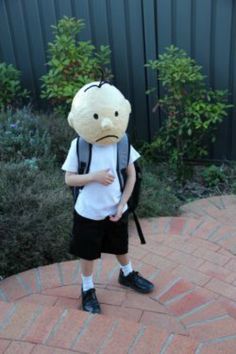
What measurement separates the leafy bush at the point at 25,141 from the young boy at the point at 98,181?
1.51 metres

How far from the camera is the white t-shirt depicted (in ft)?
7.35

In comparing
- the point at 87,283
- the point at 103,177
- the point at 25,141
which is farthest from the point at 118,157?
the point at 25,141

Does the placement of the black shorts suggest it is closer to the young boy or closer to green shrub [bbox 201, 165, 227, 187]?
the young boy

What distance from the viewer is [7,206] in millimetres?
3168

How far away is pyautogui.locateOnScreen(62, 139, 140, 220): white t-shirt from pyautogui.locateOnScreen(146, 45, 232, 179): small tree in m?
2.26

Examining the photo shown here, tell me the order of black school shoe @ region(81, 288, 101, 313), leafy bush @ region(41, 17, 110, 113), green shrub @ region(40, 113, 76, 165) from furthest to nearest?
leafy bush @ region(41, 17, 110, 113) < green shrub @ region(40, 113, 76, 165) < black school shoe @ region(81, 288, 101, 313)

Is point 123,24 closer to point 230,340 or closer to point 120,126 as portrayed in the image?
point 120,126

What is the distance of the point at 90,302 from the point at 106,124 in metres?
1.08

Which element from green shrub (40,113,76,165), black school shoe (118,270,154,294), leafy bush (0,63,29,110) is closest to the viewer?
black school shoe (118,270,154,294)

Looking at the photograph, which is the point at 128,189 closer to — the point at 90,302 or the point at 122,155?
the point at 122,155

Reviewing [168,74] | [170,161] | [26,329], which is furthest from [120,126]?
[170,161]

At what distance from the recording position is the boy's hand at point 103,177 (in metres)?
2.19

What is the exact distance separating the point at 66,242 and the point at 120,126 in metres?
1.35

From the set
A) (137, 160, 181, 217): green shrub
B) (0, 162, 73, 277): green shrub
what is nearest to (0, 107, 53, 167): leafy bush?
(0, 162, 73, 277): green shrub
